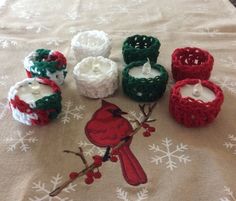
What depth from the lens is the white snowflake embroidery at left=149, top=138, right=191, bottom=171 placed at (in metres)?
0.51

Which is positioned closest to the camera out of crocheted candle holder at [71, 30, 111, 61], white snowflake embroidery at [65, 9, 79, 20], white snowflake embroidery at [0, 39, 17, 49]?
crocheted candle holder at [71, 30, 111, 61]

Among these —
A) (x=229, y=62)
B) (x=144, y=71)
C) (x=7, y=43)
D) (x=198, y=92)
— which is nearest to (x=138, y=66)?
(x=144, y=71)

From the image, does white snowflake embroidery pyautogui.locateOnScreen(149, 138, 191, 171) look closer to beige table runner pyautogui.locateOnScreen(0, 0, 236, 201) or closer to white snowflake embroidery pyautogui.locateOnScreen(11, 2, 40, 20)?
beige table runner pyautogui.locateOnScreen(0, 0, 236, 201)

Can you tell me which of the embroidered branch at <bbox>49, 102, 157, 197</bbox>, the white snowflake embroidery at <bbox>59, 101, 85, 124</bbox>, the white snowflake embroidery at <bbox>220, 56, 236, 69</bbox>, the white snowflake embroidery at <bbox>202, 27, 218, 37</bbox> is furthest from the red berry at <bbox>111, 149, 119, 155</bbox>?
the white snowflake embroidery at <bbox>202, 27, 218, 37</bbox>

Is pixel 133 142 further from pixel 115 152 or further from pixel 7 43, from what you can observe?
pixel 7 43

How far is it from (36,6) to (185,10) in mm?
431

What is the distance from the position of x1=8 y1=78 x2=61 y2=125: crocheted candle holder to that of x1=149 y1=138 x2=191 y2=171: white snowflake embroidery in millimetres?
176

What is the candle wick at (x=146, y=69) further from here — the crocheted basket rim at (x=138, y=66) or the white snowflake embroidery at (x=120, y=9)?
the white snowflake embroidery at (x=120, y=9)

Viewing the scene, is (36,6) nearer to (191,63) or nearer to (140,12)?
(140,12)

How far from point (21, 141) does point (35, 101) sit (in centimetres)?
7

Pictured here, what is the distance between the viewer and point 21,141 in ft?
1.79

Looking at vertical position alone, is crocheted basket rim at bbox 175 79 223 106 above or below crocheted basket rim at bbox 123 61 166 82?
below

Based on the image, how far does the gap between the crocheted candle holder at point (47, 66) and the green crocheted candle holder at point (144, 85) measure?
0.12 metres

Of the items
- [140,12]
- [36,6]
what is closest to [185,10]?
[140,12]
